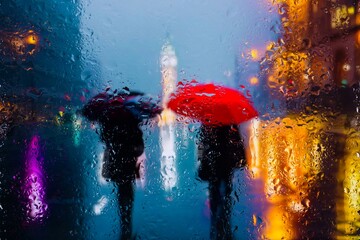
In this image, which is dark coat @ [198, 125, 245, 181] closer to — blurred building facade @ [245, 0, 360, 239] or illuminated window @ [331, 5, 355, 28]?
blurred building facade @ [245, 0, 360, 239]

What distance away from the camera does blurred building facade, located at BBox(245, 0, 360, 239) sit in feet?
4.42

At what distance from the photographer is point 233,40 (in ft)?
4.52

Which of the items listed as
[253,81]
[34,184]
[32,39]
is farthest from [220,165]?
[32,39]

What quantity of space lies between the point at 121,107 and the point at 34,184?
22.8 inches

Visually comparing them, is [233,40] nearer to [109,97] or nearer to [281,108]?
[281,108]

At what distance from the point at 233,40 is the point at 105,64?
2.27 ft

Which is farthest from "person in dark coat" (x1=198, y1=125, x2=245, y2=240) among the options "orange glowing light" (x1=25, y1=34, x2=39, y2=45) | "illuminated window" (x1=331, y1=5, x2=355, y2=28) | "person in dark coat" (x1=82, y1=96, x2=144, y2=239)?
"orange glowing light" (x1=25, y1=34, x2=39, y2=45)

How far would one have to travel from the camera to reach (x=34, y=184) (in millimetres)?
1297

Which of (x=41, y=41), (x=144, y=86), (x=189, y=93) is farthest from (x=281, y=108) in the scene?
(x=41, y=41)

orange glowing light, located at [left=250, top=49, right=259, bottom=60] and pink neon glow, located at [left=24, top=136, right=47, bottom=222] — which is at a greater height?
orange glowing light, located at [left=250, top=49, right=259, bottom=60]

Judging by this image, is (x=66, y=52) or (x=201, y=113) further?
(x=201, y=113)

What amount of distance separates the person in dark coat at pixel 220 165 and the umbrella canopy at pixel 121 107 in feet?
1.05

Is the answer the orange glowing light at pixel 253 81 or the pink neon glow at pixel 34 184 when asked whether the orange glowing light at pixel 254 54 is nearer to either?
the orange glowing light at pixel 253 81

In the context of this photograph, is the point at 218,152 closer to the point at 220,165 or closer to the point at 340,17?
the point at 220,165
